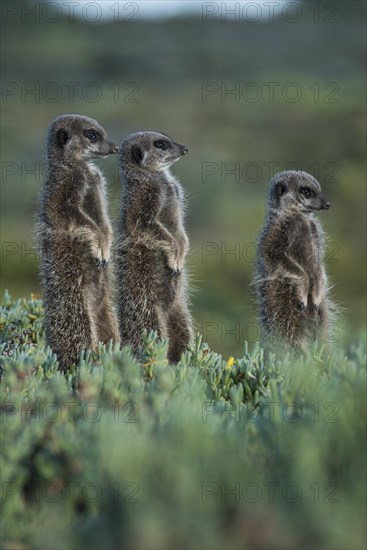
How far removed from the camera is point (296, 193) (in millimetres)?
7172

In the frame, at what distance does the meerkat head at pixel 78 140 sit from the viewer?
270 inches

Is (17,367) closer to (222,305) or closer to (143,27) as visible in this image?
(222,305)

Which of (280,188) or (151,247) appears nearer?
(151,247)

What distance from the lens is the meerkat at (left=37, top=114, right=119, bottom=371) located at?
6.63m

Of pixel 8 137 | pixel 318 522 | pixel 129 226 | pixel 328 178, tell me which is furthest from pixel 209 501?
pixel 8 137

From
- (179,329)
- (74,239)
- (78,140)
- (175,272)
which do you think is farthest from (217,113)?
(74,239)

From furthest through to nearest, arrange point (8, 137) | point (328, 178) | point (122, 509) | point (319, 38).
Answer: point (319, 38) < point (8, 137) < point (328, 178) < point (122, 509)

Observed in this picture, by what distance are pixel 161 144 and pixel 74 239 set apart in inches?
42.5

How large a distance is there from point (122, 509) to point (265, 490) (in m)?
0.45

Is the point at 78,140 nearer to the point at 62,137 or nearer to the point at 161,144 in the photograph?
the point at 62,137

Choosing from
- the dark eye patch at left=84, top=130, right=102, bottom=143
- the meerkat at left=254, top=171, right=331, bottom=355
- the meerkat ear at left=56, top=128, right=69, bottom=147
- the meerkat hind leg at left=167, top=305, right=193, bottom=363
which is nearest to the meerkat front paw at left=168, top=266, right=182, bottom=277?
the meerkat hind leg at left=167, top=305, right=193, bottom=363

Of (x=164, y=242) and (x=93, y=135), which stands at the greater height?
(x=93, y=135)

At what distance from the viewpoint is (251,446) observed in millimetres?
3543

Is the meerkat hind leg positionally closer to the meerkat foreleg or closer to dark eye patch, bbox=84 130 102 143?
the meerkat foreleg
